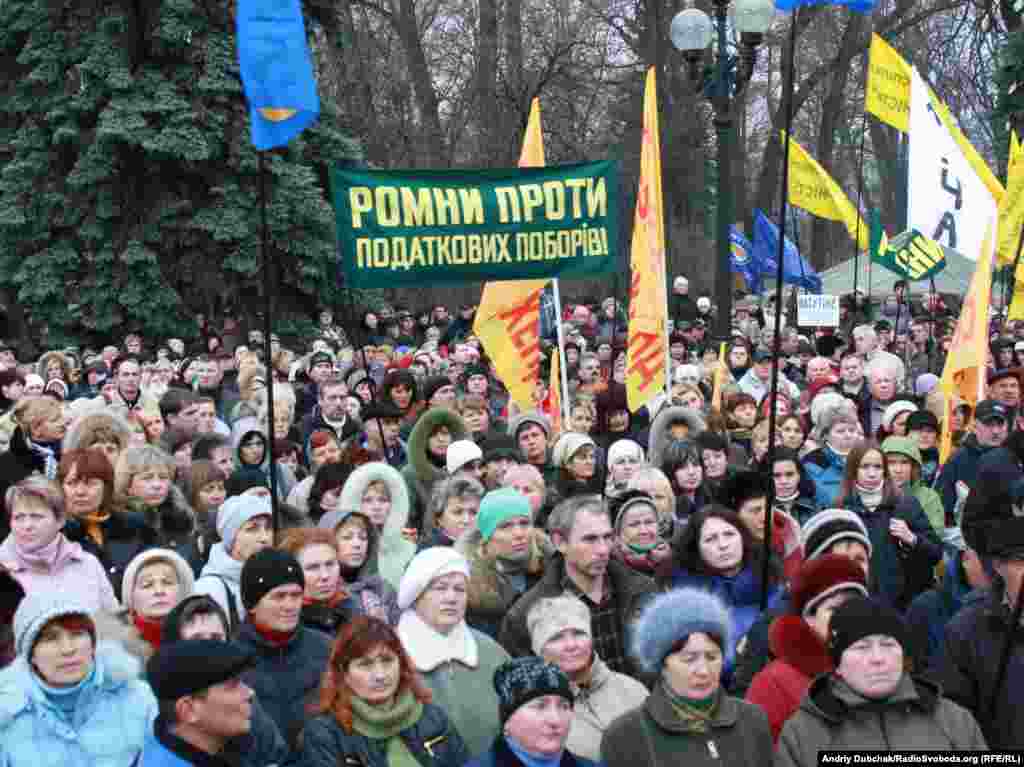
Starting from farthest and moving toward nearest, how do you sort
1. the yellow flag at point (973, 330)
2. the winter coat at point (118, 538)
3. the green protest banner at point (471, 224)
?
the green protest banner at point (471, 224) < the yellow flag at point (973, 330) < the winter coat at point (118, 538)

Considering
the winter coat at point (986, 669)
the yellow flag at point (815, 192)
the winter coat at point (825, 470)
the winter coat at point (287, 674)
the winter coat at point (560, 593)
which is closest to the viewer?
the winter coat at point (986, 669)

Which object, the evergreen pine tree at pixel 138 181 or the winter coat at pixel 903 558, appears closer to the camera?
the winter coat at pixel 903 558

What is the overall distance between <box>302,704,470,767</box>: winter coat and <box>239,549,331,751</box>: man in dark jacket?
483mm

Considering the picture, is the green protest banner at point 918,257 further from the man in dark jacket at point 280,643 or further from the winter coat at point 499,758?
the winter coat at point 499,758

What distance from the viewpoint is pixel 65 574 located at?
20.0 ft

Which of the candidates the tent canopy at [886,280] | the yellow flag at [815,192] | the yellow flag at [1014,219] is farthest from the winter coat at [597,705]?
the tent canopy at [886,280]

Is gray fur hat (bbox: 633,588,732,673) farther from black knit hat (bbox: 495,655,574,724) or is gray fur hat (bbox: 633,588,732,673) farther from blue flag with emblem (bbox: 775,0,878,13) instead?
blue flag with emblem (bbox: 775,0,878,13)

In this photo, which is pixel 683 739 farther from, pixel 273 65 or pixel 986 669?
pixel 273 65

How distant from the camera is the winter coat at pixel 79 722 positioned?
14.6 feet

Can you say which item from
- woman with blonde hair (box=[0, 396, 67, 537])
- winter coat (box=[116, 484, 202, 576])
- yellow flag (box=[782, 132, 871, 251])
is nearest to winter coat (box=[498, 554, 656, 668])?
winter coat (box=[116, 484, 202, 576])

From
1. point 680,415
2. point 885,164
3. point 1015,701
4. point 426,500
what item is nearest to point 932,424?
point 680,415

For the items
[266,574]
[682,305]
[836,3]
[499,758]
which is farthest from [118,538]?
[682,305]

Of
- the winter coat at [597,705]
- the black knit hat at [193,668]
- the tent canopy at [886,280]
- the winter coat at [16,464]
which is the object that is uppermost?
the tent canopy at [886,280]

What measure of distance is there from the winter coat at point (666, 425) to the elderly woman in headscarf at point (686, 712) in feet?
14.3
